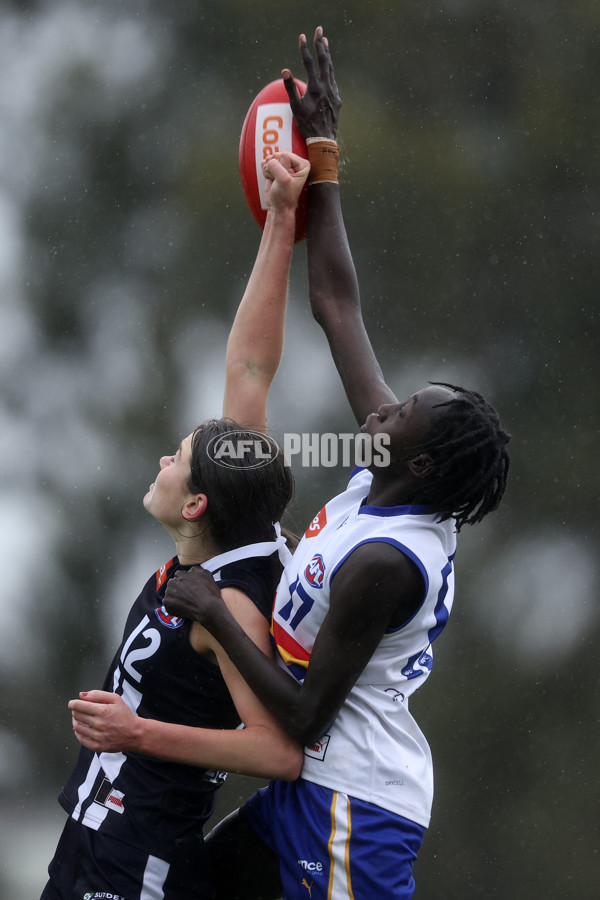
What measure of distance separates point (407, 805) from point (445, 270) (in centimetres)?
733

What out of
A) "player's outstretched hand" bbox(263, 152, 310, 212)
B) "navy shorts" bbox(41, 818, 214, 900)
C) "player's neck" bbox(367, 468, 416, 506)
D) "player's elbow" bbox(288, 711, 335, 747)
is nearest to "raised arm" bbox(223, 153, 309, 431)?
"player's outstretched hand" bbox(263, 152, 310, 212)

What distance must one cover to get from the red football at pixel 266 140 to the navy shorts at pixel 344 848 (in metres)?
1.45

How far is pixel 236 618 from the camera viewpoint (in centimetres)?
239

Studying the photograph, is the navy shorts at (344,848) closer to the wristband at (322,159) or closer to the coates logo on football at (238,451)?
the coates logo on football at (238,451)

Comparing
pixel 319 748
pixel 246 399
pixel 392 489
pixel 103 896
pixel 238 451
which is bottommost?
pixel 103 896

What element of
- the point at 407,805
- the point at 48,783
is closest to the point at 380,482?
the point at 407,805

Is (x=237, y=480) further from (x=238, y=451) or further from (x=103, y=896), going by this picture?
(x=103, y=896)

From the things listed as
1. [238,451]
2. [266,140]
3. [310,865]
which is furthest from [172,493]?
[266,140]

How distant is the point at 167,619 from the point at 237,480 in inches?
13.4

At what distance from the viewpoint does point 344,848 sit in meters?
2.36

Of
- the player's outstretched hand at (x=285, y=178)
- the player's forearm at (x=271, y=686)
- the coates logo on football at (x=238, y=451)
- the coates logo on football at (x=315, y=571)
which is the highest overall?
the player's outstretched hand at (x=285, y=178)

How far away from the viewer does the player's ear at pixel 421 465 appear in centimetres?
233

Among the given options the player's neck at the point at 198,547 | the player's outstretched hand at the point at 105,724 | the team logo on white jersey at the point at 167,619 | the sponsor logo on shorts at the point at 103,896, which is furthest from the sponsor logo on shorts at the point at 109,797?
the player's neck at the point at 198,547

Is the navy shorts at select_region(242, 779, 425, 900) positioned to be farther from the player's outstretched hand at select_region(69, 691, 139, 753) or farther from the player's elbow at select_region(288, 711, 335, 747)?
the player's outstretched hand at select_region(69, 691, 139, 753)
